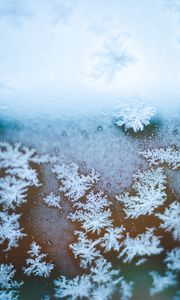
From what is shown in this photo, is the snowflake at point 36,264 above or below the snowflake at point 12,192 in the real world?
below

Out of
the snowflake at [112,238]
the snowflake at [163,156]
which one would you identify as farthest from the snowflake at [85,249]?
the snowflake at [163,156]

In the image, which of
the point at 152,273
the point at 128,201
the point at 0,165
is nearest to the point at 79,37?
the point at 0,165

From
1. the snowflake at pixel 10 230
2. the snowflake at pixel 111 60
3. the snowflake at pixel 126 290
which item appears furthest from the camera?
the snowflake at pixel 126 290

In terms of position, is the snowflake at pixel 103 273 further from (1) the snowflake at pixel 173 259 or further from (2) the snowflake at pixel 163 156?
(2) the snowflake at pixel 163 156

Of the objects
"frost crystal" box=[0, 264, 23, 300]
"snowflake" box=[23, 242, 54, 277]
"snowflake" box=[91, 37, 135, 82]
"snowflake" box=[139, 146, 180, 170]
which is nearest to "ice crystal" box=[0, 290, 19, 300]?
"frost crystal" box=[0, 264, 23, 300]

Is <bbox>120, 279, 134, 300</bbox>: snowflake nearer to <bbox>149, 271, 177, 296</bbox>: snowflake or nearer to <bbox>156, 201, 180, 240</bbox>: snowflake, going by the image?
<bbox>149, 271, 177, 296</bbox>: snowflake

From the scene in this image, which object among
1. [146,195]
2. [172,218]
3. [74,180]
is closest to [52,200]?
[74,180]

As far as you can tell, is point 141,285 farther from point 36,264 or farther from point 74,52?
point 74,52
